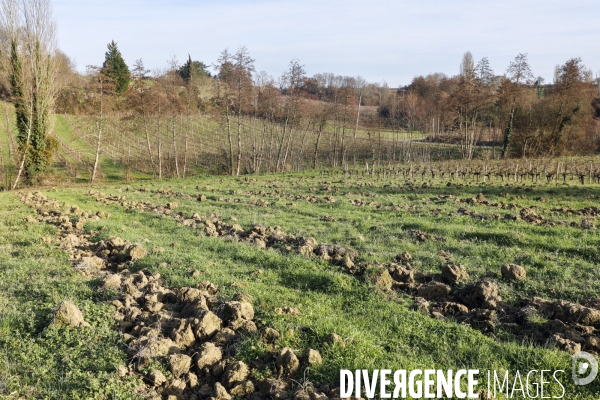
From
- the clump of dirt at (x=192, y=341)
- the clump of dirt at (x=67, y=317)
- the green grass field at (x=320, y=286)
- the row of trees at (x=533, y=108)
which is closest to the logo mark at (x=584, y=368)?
the green grass field at (x=320, y=286)

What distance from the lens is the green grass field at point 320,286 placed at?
13.8 ft

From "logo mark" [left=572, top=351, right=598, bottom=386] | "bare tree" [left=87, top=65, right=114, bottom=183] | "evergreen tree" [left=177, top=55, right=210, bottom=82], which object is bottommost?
"logo mark" [left=572, top=351, right=598, bottom=386]

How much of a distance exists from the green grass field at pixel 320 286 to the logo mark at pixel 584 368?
0.10m

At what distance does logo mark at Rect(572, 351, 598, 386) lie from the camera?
3.86m

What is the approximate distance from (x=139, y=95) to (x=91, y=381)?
2939 cm

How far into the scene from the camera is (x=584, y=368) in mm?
3959

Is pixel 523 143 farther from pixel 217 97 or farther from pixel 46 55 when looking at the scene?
pixel 46 55

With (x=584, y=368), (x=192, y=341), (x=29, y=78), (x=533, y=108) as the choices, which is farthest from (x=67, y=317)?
(x=533, y=108)

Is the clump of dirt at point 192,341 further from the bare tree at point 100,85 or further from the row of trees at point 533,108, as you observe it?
the row of trees at point 533,108

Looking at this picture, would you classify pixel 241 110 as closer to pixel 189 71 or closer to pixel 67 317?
pixel 189 71

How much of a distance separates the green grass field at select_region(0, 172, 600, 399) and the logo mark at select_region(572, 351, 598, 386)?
3.8 inches

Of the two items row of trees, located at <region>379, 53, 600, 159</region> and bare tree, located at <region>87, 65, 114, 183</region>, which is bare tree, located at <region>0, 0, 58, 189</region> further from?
row of trees, located at <region>379, 53, 600, 159</region>

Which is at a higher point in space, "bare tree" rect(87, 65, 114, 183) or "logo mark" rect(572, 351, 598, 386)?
"bare tree" rect(87, 65, 114, 183)

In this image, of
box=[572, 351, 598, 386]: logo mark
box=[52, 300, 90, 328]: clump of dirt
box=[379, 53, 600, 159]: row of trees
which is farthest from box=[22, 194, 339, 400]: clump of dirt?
box=[379, 53, 600, 159]: row of trees
